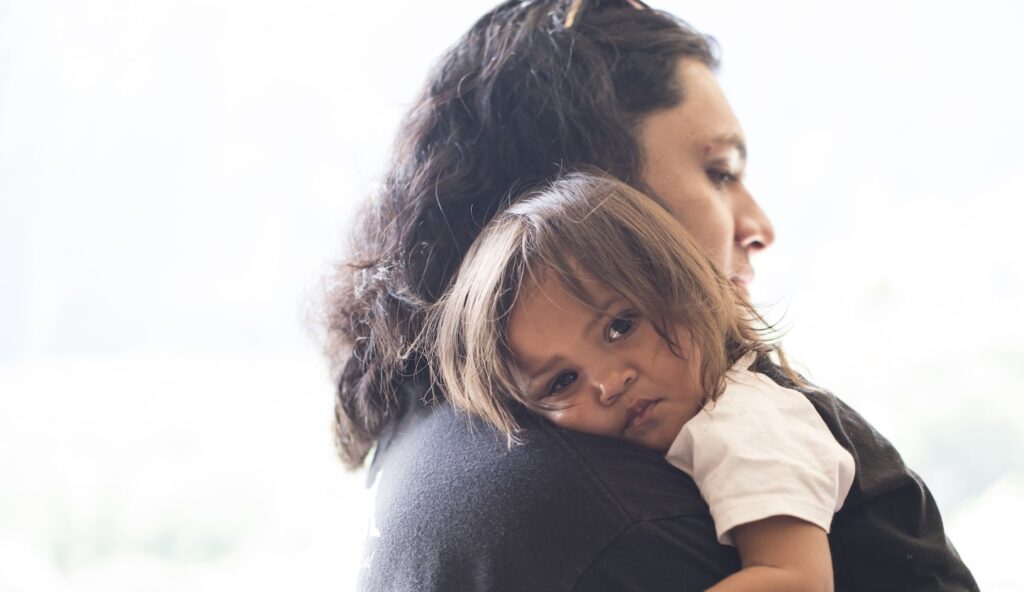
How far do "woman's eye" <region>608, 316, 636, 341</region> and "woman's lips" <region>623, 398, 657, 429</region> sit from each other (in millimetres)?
64

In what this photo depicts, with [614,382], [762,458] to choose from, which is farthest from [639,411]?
[762,458]

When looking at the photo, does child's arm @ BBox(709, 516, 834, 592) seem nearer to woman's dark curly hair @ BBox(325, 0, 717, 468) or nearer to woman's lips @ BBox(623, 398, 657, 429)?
woman's lips @ BBox(623, 398, 657, 429)

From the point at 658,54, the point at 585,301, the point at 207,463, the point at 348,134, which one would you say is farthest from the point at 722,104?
the point at 207,463

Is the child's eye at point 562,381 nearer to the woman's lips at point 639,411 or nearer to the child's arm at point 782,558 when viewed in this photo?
the woman's lips at point 639,411

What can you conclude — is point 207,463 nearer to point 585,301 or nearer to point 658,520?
point 585,301

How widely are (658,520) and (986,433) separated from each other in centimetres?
104

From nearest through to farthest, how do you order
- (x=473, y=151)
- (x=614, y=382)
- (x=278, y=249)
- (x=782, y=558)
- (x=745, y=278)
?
(x=782, y=558), (x=614, y=382), (x=473, y=151), (x=745, y=278), (x=278, y=249)

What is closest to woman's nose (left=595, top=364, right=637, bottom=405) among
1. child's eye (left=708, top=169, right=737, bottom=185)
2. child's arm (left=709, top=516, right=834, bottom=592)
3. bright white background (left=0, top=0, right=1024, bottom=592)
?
child's arm (left=709, top=516, right=834, bottom=592)

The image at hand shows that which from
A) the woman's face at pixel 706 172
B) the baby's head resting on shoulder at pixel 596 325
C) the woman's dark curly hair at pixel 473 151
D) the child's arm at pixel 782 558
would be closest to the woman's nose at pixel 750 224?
the woman's face at pixel 706 172

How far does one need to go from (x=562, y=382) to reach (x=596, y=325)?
67 millimetres

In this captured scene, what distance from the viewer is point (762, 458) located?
785mm

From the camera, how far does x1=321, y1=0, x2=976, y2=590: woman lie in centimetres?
77

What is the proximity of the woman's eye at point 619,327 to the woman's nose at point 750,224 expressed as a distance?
1.21 feet

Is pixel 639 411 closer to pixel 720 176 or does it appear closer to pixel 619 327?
pixel 619 327
